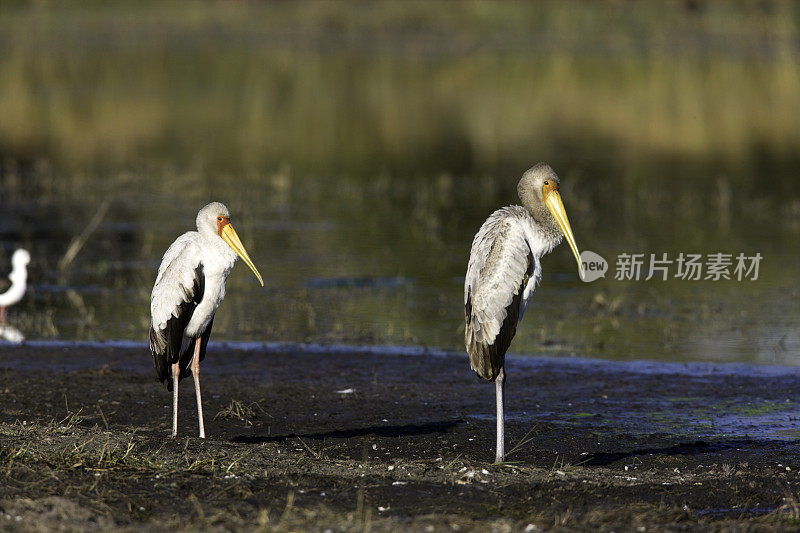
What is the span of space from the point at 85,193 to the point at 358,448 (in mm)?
13748

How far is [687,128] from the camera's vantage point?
32625 millimetres

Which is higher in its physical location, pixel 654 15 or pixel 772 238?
pixel 654 15

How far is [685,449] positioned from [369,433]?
2.10 metres

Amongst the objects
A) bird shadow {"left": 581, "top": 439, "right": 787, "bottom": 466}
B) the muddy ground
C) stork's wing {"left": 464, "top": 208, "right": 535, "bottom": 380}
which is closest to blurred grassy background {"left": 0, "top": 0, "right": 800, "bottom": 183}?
the muddy ground

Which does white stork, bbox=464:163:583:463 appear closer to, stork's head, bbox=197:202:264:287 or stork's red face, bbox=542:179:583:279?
stork's red face, bbox=542:179:583:279

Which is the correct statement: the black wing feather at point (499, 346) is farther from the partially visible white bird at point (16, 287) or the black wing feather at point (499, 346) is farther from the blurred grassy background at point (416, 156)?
the partially visible white bird at point (16, 287)

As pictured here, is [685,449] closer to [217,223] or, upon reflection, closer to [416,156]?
[217,223]

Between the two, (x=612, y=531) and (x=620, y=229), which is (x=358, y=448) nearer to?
(x=612, y=531)

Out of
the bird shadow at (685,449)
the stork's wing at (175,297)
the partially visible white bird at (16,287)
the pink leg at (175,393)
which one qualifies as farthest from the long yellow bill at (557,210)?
the partially visible white bird at (16,287)

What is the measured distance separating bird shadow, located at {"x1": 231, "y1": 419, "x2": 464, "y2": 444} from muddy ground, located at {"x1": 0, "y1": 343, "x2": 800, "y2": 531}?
31mm

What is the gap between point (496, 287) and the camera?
754 cm

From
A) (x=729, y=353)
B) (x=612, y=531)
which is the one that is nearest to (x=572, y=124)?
(x=729, y=353)

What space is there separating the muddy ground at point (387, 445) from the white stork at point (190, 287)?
55 centimetres

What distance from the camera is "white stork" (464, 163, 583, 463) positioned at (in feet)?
24.8
